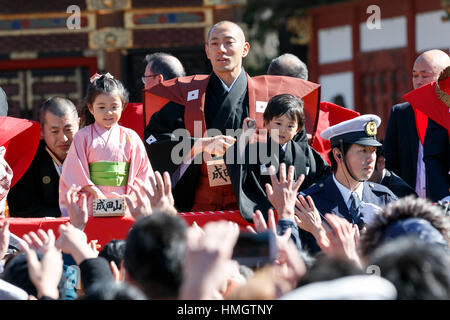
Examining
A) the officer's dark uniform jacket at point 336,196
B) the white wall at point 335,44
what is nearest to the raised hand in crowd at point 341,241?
the officer's dark uniform jacket at point 336,196

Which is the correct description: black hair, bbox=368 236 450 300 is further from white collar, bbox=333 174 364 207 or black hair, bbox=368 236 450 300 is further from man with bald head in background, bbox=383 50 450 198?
man with bald head in background, bbox=383 50 450 198

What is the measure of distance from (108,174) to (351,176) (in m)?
1.33

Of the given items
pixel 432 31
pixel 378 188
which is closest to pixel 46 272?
pixel 378 188

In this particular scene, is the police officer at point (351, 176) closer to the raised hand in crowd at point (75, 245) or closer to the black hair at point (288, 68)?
the black hair at point (288, 68)

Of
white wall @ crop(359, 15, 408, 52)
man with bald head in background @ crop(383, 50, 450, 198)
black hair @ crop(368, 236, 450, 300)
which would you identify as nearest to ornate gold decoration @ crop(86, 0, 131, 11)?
white wall @ crop(359, 15, 408, 52)

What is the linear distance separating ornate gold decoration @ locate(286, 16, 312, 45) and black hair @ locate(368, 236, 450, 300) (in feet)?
30.0

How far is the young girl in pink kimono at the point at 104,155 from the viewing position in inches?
186

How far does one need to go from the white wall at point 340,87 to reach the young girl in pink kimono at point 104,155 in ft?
20.8

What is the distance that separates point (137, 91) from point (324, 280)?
717 cm

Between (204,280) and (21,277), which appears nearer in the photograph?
(204,280)

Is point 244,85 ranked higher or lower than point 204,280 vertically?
higher
